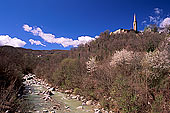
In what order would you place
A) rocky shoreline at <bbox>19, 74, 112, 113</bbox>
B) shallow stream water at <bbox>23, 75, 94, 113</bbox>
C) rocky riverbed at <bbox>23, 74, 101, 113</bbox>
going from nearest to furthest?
shallow stream water at <bbox>23, 75, 94, 113</bbox> → rocky riverbed at <bbox>23, 74, 101, 113</bbox> → rocky shoreline at <bbox>19, 74, 112, 113</bbox>

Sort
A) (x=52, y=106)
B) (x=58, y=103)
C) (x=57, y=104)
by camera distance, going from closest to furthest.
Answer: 1. (x=52, y=106)
2. (x=57, y=104)
3. (x=58, y=103)

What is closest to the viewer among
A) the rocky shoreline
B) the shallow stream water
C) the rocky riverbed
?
the shallow stream water

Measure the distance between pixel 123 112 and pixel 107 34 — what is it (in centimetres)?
4802

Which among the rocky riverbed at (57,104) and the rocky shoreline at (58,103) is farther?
the rocky shoreline at (58,103)

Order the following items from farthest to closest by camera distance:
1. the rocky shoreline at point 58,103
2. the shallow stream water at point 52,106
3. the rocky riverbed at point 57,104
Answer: the rocky shoreline at point 58,103 < the rocky riverbed at point 57,104 < the shallow stream water at point 52,106

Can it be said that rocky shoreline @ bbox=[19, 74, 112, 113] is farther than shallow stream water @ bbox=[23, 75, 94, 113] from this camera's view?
Yes

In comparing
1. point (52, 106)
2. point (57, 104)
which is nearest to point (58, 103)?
point (57, 104)

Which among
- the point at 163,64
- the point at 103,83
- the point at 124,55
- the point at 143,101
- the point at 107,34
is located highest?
the point at 107,34

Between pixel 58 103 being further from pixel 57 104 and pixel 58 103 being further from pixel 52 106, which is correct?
pixel 52 106

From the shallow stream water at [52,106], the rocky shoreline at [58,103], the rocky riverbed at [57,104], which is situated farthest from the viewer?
the rocky shoreline at [58,103]

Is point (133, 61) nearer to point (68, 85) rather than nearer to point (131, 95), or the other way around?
point (131, 95)

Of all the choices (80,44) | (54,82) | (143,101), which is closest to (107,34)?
(80,44)

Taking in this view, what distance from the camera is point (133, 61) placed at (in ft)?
33.9

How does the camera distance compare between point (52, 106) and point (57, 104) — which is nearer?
point (52, 106)
